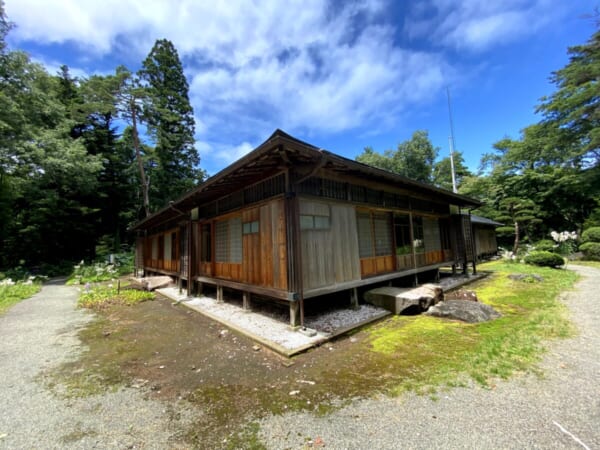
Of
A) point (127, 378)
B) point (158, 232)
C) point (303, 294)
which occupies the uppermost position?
point (158, 232)

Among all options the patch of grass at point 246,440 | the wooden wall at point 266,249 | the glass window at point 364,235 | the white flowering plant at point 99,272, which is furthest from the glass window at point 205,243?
the white flowering plant at point 99,272

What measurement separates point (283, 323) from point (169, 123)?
22.6 meters

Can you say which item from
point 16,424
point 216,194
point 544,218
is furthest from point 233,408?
point 544,218

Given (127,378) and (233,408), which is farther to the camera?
(127,378)

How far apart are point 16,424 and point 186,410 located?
5.22ft

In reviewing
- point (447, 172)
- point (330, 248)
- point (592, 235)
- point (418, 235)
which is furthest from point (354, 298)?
Result: point (447, 172)

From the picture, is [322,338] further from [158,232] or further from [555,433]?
[158,232]

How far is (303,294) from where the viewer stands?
4707 millimetres

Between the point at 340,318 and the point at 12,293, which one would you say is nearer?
the point at 340,318

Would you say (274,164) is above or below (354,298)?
above

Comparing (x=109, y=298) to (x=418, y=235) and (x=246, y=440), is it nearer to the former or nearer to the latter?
(x=246, y=440)

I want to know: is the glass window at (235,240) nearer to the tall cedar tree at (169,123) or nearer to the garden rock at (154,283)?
the garden rock at (154,283)

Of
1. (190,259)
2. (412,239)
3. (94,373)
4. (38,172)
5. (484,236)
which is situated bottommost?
(94,373)

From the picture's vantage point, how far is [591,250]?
13.4 m
